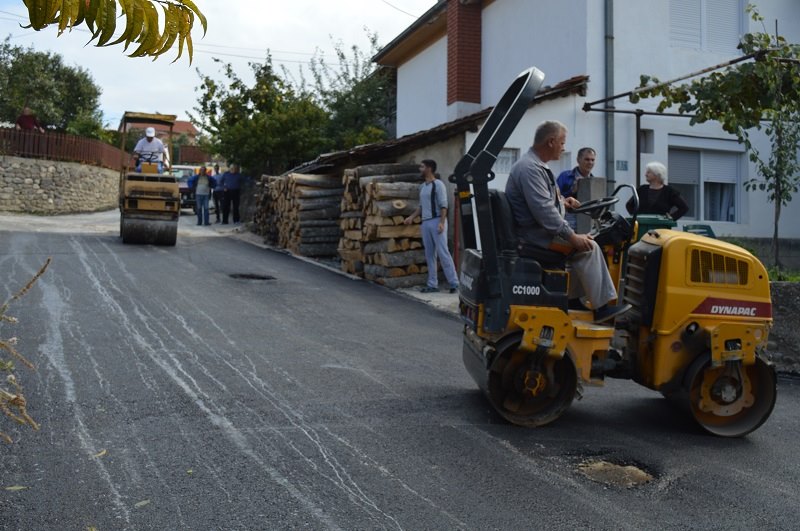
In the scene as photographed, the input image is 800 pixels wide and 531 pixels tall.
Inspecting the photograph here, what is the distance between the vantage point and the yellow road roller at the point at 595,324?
5672 millimetres

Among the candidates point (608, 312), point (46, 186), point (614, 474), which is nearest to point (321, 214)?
point (608, 312)

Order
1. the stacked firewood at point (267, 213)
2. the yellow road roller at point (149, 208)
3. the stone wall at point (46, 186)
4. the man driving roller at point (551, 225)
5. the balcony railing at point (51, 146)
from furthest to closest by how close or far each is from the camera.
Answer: the balcony railing at point (51, 146) → the stone wall at point (46, 186) → the stacked firewood at point (267, 213) → the yellow road roller at point (149, 208) → the man driving roller at point (551, 225)

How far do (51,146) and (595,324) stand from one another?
27.4 meters

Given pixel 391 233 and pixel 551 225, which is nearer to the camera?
pixel 551 225

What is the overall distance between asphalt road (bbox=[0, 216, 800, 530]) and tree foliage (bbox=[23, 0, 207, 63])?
2382 millimetres

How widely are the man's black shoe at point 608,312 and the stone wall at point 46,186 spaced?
2591 cm

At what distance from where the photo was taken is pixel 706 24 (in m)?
15.4

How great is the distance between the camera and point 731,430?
19.5 feet

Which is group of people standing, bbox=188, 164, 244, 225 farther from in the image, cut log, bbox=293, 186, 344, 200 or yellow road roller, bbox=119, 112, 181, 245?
yellow road roller, bbox=119, 112, 181, 245

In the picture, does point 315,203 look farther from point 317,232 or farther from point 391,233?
point 391,233

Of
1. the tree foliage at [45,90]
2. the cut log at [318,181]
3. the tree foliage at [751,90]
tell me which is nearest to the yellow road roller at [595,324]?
the tree foliage at [751,90]

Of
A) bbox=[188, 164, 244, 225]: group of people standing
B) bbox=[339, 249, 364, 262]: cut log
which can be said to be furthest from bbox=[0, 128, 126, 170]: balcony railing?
bbox=[339, 249, 364, 262]: cut log

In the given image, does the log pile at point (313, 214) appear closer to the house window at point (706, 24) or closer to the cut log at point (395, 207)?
the cut log at point (395, 207)

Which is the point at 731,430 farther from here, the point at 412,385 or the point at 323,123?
the point at 323,123
